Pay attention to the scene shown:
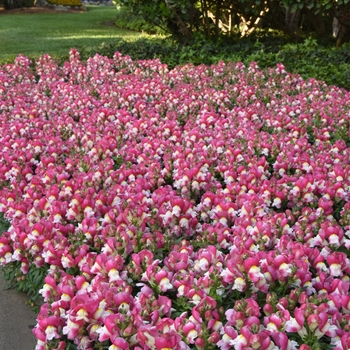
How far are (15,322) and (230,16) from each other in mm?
9551

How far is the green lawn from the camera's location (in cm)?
1201

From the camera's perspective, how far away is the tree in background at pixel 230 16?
9.77m

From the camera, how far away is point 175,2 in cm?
951

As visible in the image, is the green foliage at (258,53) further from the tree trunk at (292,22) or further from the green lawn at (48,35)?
the green lawn at (48,35)

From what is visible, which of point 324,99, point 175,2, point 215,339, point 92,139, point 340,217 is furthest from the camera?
point 175,2

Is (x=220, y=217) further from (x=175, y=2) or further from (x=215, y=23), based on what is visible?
(x=215, y=23)

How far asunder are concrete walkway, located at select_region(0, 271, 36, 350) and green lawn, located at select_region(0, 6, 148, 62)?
7.16 metres

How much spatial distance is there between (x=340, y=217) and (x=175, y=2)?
6900 mm

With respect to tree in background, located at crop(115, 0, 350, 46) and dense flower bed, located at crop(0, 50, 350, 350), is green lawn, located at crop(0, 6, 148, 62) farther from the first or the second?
dense flower bed, located at crop(0, 50, 350, 350)

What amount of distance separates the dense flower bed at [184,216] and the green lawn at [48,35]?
5407 mm

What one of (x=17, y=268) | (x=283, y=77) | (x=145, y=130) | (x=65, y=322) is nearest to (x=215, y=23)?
(x=283, y=77)

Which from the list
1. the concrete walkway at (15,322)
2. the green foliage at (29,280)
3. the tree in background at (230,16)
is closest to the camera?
the concrete walkway at (15,322)

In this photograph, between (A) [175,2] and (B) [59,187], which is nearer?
(B) [59,187]

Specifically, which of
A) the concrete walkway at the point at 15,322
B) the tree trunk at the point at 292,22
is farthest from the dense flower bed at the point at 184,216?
the tree trunk at the point at 292,22
